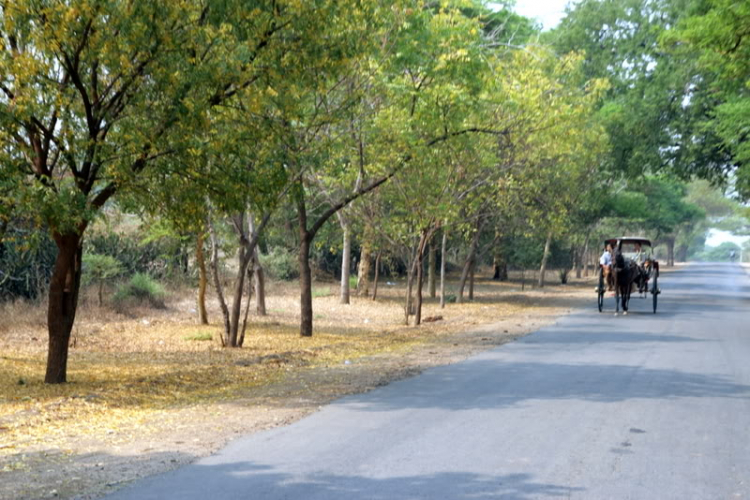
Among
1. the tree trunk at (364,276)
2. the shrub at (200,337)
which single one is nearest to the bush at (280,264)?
the tree trunk at (364,276)

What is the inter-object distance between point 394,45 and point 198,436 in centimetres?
927

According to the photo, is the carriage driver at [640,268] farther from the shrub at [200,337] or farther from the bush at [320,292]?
the shrub at [200,337]

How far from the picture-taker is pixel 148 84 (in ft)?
37.2

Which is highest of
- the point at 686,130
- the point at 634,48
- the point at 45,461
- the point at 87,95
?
the point at 634,48

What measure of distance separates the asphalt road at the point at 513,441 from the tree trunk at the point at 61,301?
4601 mm

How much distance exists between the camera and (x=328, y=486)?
21.1 ft

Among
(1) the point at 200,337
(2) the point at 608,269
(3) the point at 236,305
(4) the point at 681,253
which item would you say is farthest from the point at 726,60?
(4) the point at 681,253

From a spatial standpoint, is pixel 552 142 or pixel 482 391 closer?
pixel 482 391

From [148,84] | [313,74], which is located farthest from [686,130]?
[148,84]

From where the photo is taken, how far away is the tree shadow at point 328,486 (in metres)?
6.21

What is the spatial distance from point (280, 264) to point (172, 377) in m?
23.7

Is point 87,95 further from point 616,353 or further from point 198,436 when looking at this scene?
point 616,353

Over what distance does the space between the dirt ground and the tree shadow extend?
0.38 m

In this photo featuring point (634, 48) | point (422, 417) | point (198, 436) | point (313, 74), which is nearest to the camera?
point (198, 436)
